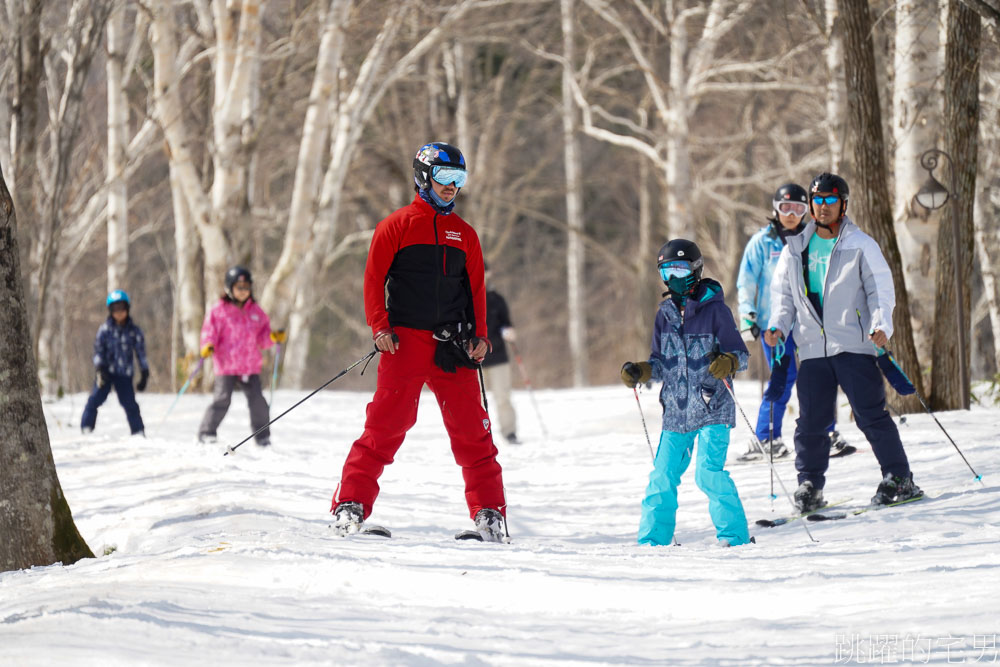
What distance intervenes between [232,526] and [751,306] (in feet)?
13.5

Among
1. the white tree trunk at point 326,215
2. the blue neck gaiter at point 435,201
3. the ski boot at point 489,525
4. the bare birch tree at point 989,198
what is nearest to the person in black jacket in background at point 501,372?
the white tree trunk at point 326,215

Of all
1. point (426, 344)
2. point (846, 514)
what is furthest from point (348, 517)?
point (846, 514)

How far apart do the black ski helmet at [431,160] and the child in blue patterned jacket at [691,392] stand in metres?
1.16


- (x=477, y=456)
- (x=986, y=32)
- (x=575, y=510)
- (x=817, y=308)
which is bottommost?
(x=575, y=510)

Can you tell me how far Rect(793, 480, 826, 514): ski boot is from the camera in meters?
5.99

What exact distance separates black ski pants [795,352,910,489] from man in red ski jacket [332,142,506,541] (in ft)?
5.91

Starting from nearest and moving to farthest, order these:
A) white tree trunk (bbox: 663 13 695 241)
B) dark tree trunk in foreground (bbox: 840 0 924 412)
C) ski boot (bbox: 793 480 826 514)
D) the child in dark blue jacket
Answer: ski boot (bbox: 793 480 826 514)
dark tree trunk in foreground (bbox: 840 0 924 412)
the child in dark blue jacket
white tree trunk (bbox: 663 13 695 241)

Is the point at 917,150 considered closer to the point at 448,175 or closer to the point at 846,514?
the point at 846,514

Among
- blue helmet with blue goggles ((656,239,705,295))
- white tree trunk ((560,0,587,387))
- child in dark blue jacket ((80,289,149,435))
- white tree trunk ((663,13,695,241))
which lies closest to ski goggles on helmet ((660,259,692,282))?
blue helmet with blue goggles ((656,239,705,295))

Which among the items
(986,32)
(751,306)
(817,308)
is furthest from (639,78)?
(817,308)

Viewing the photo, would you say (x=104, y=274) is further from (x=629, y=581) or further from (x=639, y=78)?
(x=629, y=581)

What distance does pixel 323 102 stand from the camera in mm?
15742

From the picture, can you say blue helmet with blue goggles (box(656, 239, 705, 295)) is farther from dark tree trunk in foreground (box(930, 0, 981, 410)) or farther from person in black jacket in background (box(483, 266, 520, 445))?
person in black jacket in background (box(483, 266, 520, 445))

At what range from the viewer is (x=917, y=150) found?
374 inches
